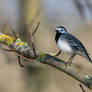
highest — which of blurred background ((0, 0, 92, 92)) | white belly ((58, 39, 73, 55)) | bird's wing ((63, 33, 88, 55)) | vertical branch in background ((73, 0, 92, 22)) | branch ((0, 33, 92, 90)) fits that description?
vertical branch in background ((73, 0, 92, 22))

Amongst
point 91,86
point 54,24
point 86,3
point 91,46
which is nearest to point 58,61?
point 91,86

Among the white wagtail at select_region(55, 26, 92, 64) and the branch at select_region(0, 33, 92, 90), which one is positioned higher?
the branch at select_region(0, 33, 92, 90)

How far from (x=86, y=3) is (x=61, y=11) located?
16.0ft

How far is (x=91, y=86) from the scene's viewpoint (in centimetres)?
195

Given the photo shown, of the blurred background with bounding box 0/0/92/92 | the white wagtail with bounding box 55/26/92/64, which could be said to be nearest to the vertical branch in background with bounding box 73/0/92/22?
the white wagtail with bounding box 55/26/92/64

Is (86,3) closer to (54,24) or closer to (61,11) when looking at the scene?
(54,24)

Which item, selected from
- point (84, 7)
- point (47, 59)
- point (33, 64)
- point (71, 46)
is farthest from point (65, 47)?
point (33, 64)

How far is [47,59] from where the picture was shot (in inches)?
80.9

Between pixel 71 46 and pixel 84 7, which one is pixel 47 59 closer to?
pixel 84 7

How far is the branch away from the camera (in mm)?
1993

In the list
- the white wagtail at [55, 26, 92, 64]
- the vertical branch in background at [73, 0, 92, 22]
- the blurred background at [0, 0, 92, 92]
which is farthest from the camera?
the blurred background at [0, 0, 92, 92]

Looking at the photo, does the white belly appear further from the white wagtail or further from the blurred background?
the blurred background

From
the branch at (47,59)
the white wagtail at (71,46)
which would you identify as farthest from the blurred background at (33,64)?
the branch at (47,59)

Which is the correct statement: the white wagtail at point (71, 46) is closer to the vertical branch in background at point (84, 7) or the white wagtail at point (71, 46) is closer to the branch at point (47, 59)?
the vertical branch in background at point (84, 7)
